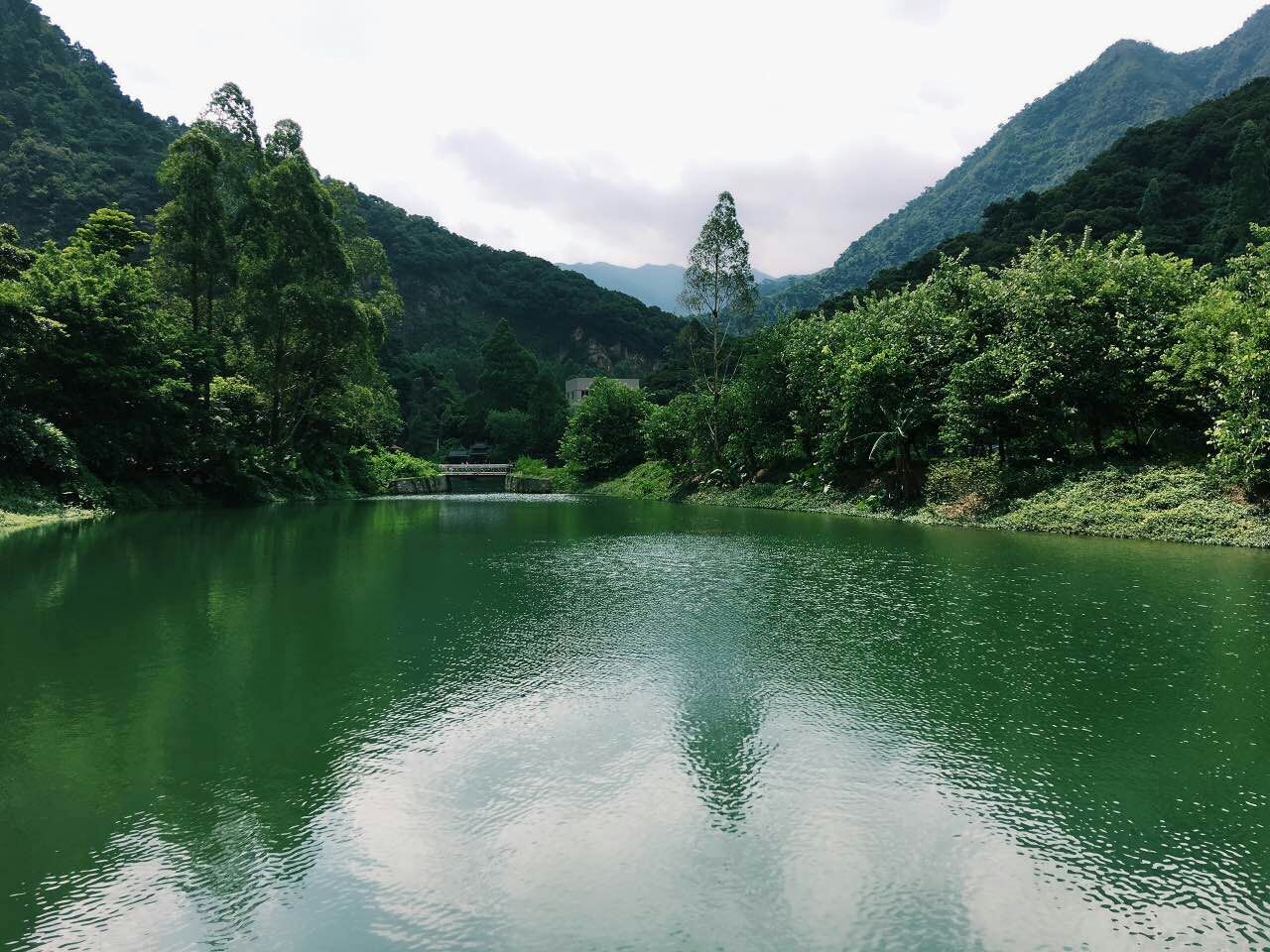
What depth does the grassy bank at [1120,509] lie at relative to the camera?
16859 mm

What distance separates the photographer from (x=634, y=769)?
539cm

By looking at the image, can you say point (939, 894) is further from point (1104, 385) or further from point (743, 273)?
point (743, 273)

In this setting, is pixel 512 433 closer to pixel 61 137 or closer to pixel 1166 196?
pixel 61 137

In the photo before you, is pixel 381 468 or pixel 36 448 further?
pixel 381 468

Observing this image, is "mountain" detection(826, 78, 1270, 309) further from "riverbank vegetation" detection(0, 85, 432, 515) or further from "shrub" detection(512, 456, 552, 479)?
"riverbank vegetation" detection(0, 85, 432, 515)

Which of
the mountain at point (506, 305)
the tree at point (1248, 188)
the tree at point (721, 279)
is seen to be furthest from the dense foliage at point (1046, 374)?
the mountain at point (506, 305)

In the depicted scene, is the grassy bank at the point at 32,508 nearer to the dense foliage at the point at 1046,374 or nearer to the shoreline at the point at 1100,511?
the shoreline at the point at 1100,511

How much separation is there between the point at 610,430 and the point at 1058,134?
11885 centimetres

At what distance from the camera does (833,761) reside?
545 cm

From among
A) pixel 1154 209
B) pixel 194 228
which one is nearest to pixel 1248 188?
pixel 1154 209

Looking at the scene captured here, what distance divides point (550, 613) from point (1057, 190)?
2621 inches

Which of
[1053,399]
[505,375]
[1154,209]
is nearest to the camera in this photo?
[1053,399]

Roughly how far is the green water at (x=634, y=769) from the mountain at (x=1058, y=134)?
92893mm

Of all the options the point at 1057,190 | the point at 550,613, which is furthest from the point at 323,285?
the point at 1057,190
